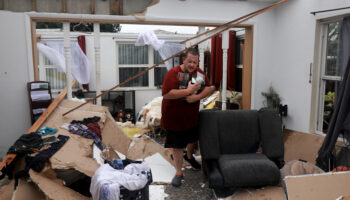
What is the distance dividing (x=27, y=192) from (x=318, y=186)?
256 centimetres

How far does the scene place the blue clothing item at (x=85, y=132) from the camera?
308cm

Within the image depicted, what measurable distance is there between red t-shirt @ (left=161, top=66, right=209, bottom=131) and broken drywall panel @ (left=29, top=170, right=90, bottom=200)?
43.3 inches

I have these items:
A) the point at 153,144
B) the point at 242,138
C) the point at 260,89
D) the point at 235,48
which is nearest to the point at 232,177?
the point at 242,138

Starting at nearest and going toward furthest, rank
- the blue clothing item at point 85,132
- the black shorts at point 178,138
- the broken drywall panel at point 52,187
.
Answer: the broken drywall panel at point 52,187 < the black shorts at point 178,138 < the blue clothing item at point 85,132

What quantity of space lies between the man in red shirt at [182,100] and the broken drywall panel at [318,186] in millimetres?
1079

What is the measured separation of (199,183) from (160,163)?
0.66 metres

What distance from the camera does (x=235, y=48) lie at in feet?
20.2

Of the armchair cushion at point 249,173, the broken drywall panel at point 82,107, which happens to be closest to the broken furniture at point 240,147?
the armchair cushion at point 249,173

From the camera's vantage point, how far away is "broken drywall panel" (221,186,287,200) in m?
2.51

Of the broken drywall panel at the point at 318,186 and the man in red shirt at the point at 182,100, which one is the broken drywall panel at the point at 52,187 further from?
the broken drywall panel at the point at 318,186

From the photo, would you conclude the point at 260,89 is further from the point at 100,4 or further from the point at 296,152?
the point at 100,4

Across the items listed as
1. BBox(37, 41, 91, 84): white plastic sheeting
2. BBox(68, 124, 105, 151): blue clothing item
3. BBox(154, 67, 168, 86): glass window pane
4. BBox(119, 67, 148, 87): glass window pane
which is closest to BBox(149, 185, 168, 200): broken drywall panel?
BBox(68, 124, 105, 151): blue clothing item

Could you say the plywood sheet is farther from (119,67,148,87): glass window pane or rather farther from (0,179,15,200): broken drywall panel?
(119,67,148,87): glass window pane

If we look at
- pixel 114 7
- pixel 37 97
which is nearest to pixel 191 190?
pixel 37 97
